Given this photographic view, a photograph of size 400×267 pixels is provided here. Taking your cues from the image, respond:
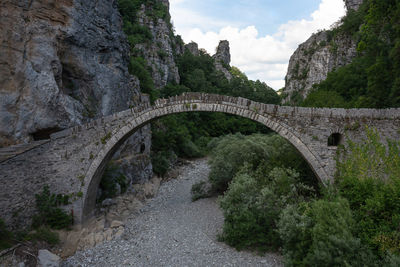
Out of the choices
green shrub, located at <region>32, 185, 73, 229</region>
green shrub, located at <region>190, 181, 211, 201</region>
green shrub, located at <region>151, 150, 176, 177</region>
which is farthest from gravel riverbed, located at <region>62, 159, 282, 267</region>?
green shrub, located at <region>151, 150, 176, 177</region>

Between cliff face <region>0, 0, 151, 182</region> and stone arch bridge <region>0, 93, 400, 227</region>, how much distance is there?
3.70 ft

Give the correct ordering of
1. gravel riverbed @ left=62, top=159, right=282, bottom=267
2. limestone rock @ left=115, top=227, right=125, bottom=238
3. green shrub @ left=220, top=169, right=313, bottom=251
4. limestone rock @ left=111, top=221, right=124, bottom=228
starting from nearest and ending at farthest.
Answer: gravel riverbed @ left=62, top=159, right=282, bottom=267
green shrub @ left=220, top=169, right=313, bottom=251
limestone rock @ left=115, top=227, right=125, bottom=238
limestone rock @ left=111, top=221, right=124, bottom=228

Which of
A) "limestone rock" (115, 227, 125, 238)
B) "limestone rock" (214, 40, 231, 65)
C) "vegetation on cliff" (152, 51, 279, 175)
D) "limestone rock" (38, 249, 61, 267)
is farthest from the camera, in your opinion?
"limestone rock" (214, 40, 231, 65)

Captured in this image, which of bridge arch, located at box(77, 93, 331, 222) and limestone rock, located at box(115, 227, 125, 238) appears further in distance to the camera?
limestone rock, located at box(115, 227, 125, 238)

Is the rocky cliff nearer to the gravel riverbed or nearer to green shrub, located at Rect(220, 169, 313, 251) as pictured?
the gravel riverbed

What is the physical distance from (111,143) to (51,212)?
10.9 ft

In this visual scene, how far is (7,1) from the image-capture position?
9898mm

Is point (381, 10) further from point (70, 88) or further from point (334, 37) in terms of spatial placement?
point (334, 37)

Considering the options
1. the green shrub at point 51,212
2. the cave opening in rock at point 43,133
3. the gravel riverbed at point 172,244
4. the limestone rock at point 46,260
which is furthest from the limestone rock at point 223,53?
the limestone rock at point 46,260

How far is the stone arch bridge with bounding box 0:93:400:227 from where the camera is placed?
28.3 feet

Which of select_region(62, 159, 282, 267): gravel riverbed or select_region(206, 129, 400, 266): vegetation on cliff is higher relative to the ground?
select_region(206, 129, 400, 266): vegetation on cliff

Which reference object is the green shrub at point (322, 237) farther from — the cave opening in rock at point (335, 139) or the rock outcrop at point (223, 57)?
the rock outcrop at point (223, 57)

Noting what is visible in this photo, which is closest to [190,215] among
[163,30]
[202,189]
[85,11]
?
[202,189]

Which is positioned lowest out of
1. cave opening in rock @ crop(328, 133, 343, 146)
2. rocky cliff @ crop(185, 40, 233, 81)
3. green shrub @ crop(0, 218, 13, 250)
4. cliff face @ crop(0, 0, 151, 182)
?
green shrub @ crop(0, 218, 13, 250)
